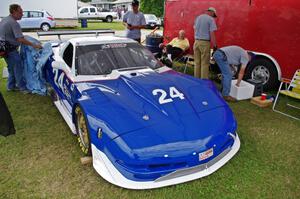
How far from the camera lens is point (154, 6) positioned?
34.2 meters

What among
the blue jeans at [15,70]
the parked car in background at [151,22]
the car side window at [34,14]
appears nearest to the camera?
the blue jeans at [15,70]

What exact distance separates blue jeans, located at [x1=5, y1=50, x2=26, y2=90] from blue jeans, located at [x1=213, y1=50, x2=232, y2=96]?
399cm

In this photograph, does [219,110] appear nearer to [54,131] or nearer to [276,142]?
[276,142]

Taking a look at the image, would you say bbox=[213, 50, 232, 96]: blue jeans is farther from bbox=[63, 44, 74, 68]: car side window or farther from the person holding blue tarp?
the person holding blue tarp

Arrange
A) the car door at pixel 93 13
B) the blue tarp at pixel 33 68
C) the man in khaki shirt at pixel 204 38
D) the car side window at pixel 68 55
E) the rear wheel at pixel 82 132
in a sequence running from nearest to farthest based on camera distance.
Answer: the rear wheel at pixel 82 132, the car side window at pixel 68 55, the blue tarp at pixel 33 68, the man in khaki shirt at pixel 204 38, the car door at pixel 93 13

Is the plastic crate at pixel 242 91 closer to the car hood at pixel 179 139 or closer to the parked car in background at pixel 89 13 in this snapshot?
the car hood at pixel 179 139

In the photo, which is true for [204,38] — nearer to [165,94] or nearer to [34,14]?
[165,94]

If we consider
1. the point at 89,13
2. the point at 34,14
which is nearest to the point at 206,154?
the point at 34,14

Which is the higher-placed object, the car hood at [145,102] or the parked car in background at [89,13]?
the parked car in background at [89,13]

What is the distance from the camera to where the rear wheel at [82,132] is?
130 inches

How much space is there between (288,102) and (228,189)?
11.9 feet

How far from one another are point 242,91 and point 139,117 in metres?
3.41

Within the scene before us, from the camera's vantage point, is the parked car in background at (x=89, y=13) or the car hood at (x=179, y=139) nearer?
the car hood at (x=179, y=139)

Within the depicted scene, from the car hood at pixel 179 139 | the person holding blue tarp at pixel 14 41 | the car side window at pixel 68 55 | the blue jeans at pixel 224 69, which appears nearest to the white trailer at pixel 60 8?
the person holding blue tarp at pixel 14 41
